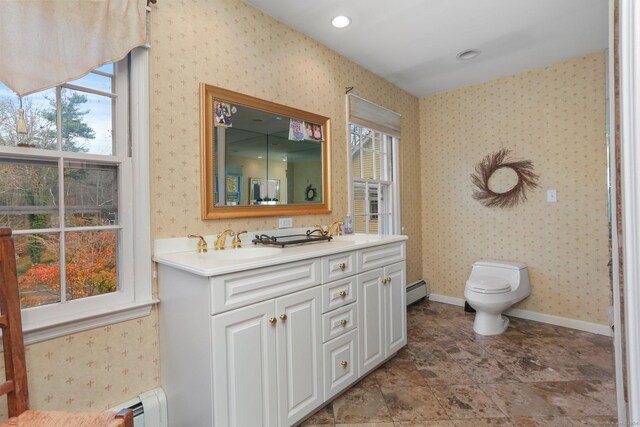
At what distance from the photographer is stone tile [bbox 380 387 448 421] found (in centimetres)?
172

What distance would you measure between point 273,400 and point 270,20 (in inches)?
92.0

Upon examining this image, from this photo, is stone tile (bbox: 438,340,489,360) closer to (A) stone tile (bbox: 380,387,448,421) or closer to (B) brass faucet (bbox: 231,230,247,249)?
(A) stone tile (bbox: 380,387,448,421)

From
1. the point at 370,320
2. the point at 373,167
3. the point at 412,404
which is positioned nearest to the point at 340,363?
the point at 370,320

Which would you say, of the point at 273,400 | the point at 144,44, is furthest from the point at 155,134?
the point at 273,400

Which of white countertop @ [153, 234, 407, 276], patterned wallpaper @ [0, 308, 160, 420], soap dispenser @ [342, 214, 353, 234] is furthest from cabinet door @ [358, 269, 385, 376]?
patterned wallpaper @ [0, 308, 160, 420]

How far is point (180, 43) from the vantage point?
5.66 feet

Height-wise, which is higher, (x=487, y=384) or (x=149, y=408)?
(x=149, y=408)

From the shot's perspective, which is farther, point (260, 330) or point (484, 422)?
point (484, 422)

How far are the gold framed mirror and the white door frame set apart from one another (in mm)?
1733

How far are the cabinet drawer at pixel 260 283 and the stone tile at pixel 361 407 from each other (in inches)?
29.3

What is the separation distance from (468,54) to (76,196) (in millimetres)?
3089

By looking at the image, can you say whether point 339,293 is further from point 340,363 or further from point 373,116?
point 373,116

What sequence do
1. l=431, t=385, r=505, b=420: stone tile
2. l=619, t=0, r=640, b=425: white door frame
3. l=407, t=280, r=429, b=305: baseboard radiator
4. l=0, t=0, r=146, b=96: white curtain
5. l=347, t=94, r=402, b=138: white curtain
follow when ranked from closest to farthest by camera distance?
l=619, t=0, r=640, b=425: white door frame
l=0, t=0, r=146, b=96: white curtain
l=431, t=385, r=505, b=420: stone tile
l=347, t=94, r=402, b=138: white curtain
l=407, t=280, r=429, b=305: baseboard radiator

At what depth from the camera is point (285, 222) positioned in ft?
7.52
